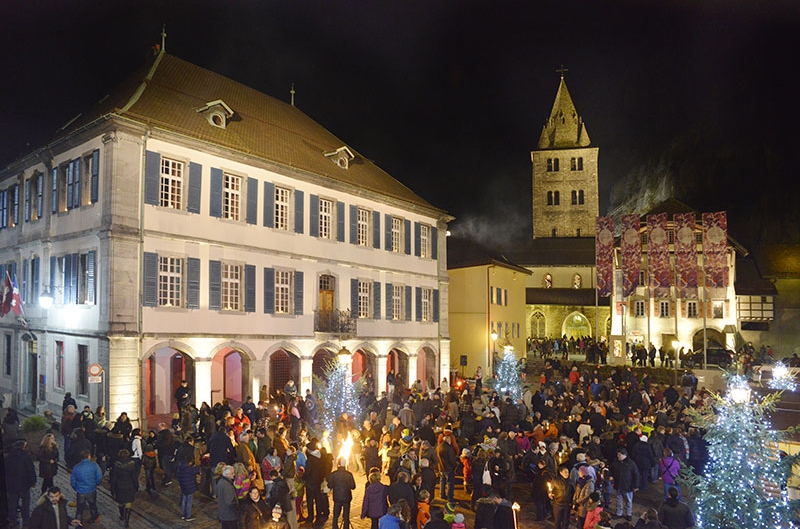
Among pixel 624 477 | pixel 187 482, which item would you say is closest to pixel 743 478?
pixel 624 477

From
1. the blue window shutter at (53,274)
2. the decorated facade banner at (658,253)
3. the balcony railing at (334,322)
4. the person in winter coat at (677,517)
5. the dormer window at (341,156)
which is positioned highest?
the dormer window at (341,156)

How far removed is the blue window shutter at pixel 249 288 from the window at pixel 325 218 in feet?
15.0

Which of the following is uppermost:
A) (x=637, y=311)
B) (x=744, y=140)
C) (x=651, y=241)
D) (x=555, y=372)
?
(x=744, y=140)

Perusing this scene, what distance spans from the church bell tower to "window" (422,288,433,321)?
46.4 m

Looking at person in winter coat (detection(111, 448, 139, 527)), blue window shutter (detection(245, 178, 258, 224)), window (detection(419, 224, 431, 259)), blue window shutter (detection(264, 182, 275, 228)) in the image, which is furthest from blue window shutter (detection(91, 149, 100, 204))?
window (detection(419, 224, 431, 259))

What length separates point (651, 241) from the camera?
37.9 meters

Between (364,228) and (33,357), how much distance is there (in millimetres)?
15849

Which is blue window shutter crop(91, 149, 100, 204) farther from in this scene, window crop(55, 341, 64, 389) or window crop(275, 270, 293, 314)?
window crop(275, 270, 293, 314)

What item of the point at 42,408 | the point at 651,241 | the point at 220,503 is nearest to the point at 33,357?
the point at 42,408

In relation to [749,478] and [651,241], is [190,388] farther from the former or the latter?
[651,241]

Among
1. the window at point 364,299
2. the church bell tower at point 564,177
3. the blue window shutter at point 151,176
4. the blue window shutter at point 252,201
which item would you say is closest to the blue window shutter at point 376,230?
the window at point 364,299

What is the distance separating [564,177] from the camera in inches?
3157

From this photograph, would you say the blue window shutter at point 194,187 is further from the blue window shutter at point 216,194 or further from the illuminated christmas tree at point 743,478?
the illuminated christmas tree at point 743,478

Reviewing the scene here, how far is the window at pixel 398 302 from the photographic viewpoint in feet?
108
